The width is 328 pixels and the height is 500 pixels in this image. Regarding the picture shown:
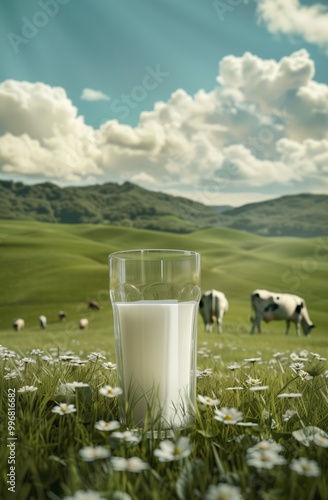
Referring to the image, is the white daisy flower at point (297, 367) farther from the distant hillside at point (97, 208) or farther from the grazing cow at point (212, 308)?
the distant hillside at point (97, 208)

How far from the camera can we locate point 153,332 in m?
2.97

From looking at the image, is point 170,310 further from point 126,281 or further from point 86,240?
point 86,240

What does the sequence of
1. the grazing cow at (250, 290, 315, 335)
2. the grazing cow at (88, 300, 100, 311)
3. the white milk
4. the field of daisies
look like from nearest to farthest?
the field of daisies → the white milk → the grazing cow at (250, 290, 315, 335) → the grazing cow at (88, 300, 100, 311)

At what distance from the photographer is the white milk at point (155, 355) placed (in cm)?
297

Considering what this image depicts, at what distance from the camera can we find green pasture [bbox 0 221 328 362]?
83.8ft

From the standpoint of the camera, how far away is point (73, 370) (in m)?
4.04

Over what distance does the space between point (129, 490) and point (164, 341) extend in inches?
38.1

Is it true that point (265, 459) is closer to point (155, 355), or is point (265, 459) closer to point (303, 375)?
point (155, 355)

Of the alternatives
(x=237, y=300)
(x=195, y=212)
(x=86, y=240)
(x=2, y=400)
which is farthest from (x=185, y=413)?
(x=195, y=212)

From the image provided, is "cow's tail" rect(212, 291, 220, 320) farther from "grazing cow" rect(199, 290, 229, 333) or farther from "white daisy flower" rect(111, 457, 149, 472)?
"white daisy flower" rect(111, 457, 149, 472)

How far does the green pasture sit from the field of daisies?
40.4 feet

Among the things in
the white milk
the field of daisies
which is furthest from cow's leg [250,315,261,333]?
the white milk

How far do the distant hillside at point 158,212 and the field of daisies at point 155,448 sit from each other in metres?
43.6

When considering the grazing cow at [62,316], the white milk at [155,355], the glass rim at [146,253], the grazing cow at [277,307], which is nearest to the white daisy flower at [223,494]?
the white milk at [155,355]
